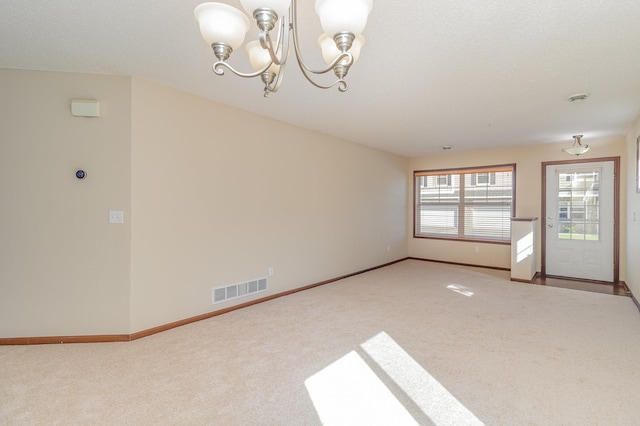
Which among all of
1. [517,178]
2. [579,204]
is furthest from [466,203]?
[579,204]

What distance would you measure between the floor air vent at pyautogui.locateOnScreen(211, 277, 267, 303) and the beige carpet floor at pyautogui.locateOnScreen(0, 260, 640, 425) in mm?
240

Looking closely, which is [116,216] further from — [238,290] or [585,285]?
[585,285]

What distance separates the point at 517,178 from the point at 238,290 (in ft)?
17.6

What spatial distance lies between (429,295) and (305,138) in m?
2.88

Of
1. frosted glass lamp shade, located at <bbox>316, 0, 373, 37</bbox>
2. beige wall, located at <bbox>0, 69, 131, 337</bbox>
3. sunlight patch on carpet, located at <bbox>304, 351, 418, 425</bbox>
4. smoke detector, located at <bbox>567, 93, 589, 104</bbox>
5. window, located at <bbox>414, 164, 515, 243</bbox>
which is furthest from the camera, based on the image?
window, located at <bbox>414, 164, 515, 243</bbox>

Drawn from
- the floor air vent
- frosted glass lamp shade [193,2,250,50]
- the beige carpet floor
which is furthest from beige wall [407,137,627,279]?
frosted glass lamp shade [193,2,250,50]

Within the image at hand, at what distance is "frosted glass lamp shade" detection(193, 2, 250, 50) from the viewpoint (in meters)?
1.30

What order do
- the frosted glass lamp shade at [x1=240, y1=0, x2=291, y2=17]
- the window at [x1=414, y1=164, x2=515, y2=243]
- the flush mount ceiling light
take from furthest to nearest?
the window at [x1=414, y1=164, x2=515, y2=243] < the flush mount ceiling light < the frosted glass lamp shade at [x1=240, y1=0, x2=291, y2=17]

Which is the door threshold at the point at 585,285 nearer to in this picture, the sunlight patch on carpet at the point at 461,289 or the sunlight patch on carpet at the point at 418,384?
the sunlight patch on carpet at the point at 461,289

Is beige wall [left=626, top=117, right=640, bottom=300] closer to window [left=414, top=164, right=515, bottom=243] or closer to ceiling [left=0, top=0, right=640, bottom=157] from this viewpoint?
ceiling [left=0, top=0, right=640, bottom=157]

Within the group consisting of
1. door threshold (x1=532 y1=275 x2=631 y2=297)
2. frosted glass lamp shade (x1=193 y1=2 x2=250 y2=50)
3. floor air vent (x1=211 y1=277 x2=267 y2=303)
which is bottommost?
door threshold (x1=532 y1=275 x2=631 y2=297)

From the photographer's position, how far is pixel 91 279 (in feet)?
9.05

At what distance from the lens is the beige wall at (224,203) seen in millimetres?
2896

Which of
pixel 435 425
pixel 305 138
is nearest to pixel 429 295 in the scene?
pixel 435 425
